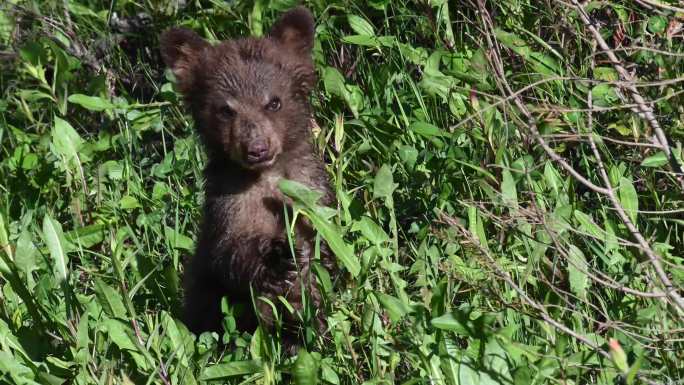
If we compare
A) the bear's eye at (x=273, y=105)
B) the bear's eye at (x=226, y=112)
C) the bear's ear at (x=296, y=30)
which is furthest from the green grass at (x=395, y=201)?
the bear's eye at (x=226, y=112)

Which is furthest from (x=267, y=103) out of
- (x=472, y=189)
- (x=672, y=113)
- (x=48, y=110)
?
(x=48, y=110)

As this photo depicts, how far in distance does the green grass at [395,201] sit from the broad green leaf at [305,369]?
11mm

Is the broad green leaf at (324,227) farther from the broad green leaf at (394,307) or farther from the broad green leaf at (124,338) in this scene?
the broad green leaf at (124,338)

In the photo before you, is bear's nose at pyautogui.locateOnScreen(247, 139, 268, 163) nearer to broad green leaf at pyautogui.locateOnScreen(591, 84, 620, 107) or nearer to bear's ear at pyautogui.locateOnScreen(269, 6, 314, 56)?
bear's ear at pyautogui.locateOnScreen(269, 6, 314, 56)

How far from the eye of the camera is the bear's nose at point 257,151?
17.3 feet

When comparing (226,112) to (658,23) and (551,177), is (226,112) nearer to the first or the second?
(551,177)

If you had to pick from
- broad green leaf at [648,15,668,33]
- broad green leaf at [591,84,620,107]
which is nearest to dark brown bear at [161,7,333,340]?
broad green leaf at [591,84,620,107]

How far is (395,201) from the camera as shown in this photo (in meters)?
5.95

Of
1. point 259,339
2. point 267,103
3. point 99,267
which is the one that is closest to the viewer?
point 259,339

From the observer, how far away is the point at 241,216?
5.46 m

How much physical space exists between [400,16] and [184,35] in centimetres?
135

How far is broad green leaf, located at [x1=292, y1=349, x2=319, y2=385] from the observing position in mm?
4078

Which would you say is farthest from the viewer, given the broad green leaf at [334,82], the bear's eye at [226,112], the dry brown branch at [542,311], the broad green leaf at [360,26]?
the broad green leaf at [360,26]

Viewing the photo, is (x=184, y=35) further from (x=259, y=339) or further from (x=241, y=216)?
(x=259, y=339)
